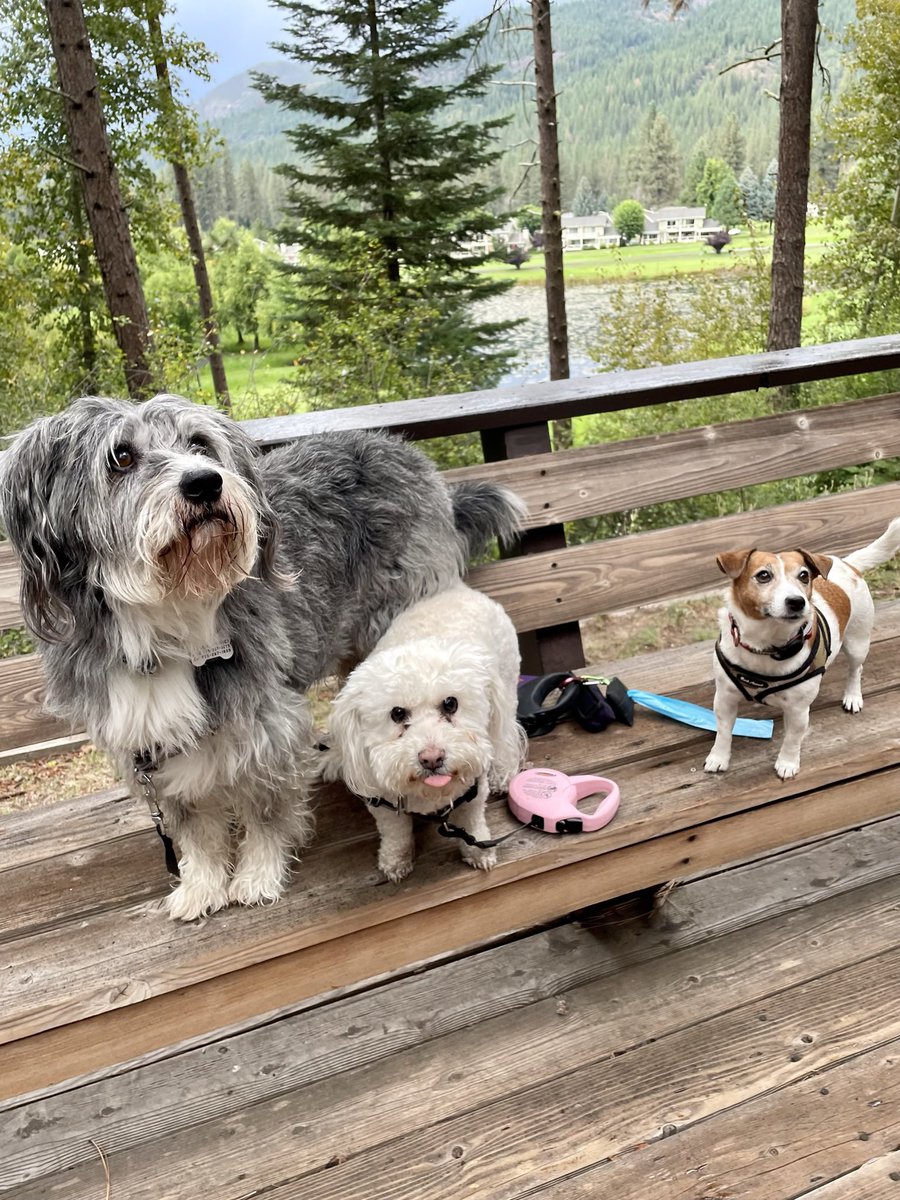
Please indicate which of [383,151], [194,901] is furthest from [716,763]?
[383,151]

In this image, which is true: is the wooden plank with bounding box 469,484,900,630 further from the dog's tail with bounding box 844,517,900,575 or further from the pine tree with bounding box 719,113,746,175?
the pine tree with bounding box 719,113,746,175

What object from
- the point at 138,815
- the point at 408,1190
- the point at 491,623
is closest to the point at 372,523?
the point at 491,623

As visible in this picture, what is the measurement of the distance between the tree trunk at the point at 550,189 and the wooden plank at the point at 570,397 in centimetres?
763

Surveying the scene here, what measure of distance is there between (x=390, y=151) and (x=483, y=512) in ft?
49.1

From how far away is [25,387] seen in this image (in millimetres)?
11203

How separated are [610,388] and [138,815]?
1.82 m

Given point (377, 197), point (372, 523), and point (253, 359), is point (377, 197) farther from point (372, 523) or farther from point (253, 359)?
point (372, 523)

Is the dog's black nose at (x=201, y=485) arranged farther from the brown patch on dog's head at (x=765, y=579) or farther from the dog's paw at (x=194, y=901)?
the brown patch on dog's head at (x=765, y=579)

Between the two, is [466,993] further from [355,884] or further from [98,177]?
[98,177]

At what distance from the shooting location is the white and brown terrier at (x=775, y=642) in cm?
195

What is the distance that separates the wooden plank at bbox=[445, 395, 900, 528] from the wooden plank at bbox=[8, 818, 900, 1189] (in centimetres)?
121

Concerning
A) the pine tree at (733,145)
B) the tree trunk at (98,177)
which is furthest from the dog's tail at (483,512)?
the pine tree at (733,145)

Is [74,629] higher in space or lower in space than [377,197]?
lower

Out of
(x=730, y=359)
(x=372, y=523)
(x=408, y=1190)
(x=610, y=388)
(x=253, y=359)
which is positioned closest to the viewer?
(x=408, y=1190)
